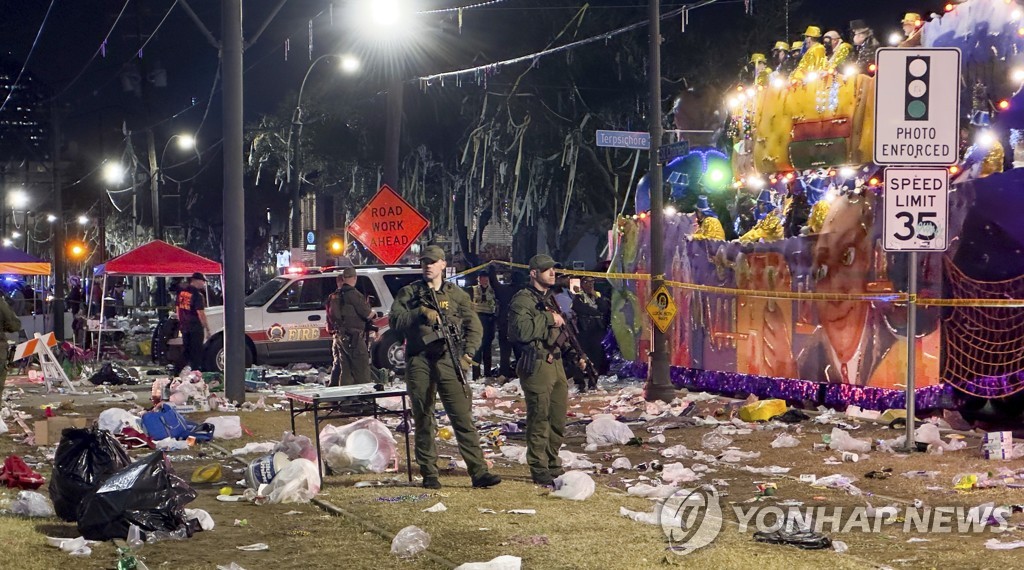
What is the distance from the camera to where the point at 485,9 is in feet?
118

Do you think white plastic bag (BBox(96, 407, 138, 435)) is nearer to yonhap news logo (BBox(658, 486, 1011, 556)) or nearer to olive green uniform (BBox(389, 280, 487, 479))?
olive green uniform (BBox(389, 280, 487, 479))

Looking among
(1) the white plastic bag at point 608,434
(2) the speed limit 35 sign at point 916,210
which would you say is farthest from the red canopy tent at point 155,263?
(2) the speed limit 35 sign at point 916,210

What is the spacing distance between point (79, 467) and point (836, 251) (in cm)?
965

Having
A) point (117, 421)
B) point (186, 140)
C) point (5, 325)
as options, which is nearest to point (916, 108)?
point (117, 421)

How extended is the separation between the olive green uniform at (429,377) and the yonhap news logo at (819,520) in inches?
67.6

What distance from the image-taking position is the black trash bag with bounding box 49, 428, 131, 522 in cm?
857

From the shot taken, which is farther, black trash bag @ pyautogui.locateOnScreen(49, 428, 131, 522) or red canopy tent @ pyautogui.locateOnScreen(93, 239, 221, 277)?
red canopy tent @ pyautogui.locateOnScreen(93, 239, 221, 277)

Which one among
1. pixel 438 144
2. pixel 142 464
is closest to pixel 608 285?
Answer: pixel 142 464

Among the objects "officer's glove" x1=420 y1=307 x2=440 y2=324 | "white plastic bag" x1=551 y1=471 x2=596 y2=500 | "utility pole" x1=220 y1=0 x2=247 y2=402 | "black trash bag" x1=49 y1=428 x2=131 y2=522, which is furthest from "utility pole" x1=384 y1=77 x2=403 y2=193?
"black trash bag" x1=49 y1=428 x2=131 y2=522

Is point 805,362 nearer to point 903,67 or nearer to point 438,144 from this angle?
point 903,67

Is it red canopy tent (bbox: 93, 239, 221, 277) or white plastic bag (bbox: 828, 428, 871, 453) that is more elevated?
red canopy tent (bbox: 93, 239, 221, 277)

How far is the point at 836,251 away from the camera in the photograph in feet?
49.8

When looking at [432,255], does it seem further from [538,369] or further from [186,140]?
[186,140]

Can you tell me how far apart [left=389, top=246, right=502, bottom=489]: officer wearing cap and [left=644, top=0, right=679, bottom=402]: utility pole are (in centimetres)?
732
